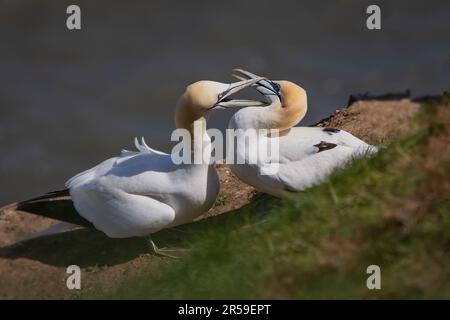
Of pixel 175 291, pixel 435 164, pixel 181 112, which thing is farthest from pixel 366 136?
pixel 175 291

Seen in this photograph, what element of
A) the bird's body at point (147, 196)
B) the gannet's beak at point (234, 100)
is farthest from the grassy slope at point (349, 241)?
the gannet's beak at point (234, 100)

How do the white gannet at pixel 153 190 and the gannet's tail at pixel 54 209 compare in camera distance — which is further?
the gannet's tail at pixel 54 209

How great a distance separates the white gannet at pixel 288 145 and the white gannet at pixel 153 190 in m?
0.43

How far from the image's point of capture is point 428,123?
8828mm

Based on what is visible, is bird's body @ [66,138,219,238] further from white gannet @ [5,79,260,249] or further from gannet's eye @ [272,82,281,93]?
gannet's eye @ [272,82,281,93]

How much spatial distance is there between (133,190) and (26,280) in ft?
4.98

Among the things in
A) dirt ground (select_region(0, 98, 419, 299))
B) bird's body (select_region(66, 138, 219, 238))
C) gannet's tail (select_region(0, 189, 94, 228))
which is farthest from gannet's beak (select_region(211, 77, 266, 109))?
gannet's tail (select_region(0, 189, 94, 228))

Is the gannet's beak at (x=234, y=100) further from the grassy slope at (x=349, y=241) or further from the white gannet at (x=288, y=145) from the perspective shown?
the grassy slope at (x=349, y=241)

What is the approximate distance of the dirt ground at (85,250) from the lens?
32.1 ft

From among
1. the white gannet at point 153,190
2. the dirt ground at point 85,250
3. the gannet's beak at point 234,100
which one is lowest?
the dirt ground at point 85,250

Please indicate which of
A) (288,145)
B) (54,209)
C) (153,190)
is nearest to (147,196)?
(153,190)
